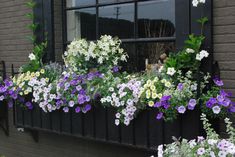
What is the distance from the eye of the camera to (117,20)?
4.43 metres

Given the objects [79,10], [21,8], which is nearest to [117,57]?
[79,10]

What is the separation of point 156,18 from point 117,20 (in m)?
0.50

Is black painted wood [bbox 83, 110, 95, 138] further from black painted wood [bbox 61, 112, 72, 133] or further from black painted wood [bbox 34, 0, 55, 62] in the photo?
black painted wood [bbox 34, 0, 55, 62]

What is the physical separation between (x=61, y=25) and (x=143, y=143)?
6.52ft

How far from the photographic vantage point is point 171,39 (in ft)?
12.8

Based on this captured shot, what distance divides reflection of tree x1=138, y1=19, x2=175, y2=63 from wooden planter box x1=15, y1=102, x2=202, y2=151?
737 millimetres

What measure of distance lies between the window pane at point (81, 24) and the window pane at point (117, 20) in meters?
0.13

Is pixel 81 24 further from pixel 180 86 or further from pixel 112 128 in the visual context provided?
pixel 180 86

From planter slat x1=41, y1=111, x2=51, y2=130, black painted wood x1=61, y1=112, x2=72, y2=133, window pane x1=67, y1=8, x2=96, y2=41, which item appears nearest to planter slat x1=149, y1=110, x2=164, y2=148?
black painted wood x1=61, y1=112, x2=72, y2=133

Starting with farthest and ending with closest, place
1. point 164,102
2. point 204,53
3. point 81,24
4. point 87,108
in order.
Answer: point 81,24 < point 87,108 < point 204,53 < point 164,102

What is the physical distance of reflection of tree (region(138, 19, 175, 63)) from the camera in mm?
3967

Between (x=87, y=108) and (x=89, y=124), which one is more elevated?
(x=87, y=108)

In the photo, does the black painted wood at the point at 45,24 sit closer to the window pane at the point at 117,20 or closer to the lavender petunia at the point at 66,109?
the window pane at the point at 117,20

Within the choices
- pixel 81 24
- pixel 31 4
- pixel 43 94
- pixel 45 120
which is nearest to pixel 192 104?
pixel 43 94
